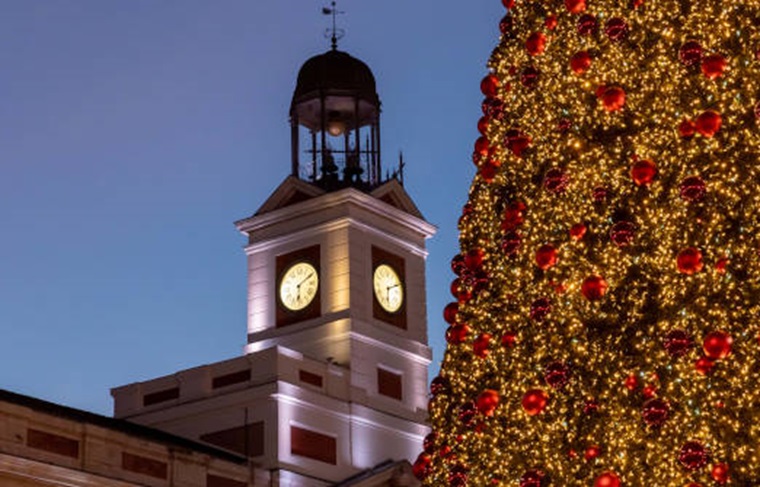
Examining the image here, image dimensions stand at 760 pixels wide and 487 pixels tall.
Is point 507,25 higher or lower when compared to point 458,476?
higher

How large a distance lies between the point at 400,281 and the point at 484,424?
106 feet

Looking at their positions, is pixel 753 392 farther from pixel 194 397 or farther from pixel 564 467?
pixel 194 397

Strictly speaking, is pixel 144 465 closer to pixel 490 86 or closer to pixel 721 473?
pixel 490 86

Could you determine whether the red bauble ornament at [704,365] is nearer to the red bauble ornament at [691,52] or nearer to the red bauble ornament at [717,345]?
the red bauble ornament at [717,345]

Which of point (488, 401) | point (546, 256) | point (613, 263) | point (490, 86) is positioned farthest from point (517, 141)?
point (488, 401)

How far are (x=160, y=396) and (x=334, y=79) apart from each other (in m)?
11.1

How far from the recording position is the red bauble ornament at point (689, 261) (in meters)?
13.1

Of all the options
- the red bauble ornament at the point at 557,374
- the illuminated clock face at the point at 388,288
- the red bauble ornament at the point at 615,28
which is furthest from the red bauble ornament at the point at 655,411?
the illuminated clock face at the point at 388,288

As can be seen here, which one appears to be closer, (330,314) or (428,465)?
(428,465)

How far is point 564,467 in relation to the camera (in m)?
13.8

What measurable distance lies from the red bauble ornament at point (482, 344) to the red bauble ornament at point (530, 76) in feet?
8.12

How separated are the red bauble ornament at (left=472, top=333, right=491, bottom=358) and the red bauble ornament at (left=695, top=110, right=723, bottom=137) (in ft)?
9.49

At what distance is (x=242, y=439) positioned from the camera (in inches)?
1603

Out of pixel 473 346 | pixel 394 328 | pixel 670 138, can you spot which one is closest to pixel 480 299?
pixel 473 346
